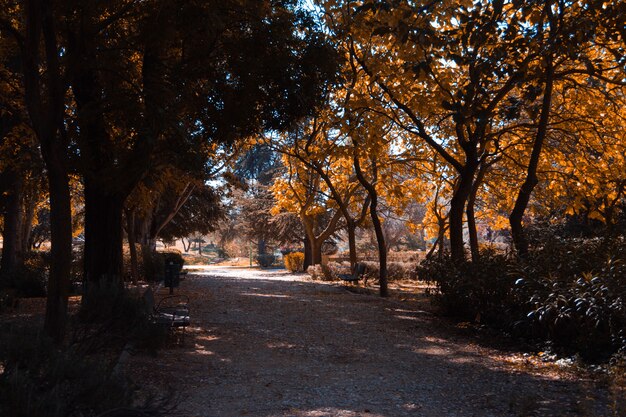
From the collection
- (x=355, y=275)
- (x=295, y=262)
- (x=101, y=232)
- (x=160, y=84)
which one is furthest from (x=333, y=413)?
(x=295, y=262)

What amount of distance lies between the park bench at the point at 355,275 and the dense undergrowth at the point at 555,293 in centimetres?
1029

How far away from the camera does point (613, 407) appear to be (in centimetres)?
524

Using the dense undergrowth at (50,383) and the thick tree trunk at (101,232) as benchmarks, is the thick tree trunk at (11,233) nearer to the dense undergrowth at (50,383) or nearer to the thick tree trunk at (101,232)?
the thick tree trunk at (101,232)

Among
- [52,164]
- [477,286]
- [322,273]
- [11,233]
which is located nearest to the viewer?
[52,164]

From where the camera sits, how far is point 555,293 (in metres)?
8.45

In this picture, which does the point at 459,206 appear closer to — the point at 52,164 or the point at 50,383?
the point at 52,164

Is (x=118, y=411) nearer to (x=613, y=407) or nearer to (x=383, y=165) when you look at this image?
(x=613, y=407)

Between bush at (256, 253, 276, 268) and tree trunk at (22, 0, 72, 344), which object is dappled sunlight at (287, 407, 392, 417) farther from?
bush at (256, 253, 276, 268)

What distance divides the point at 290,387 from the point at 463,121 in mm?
3563

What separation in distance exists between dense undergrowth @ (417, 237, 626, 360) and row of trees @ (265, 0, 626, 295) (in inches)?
28.8

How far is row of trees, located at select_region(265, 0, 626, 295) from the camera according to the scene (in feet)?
28.2

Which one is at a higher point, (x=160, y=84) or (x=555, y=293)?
(x=160, y=84)

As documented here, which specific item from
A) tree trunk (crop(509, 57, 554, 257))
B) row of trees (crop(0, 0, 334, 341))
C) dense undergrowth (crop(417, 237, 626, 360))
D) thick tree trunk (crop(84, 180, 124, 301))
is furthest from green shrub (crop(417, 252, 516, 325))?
thick tree trunk (crop(84, 180, 124, 301))

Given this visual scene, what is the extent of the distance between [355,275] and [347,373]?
15.1 meters
